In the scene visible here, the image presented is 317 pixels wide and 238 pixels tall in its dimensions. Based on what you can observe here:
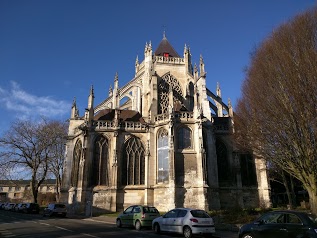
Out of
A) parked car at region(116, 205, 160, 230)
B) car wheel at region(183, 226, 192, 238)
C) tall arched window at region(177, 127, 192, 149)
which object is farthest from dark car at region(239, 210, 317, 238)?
tall arched window at region(177, 127, 192, 149)

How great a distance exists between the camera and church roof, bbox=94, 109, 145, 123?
1158 inches

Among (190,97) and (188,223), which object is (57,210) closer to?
(188,223)

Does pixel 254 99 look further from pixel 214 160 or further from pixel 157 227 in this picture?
pixel 214 160

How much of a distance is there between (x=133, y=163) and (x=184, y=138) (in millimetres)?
5453

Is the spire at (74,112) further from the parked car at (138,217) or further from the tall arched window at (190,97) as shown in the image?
the parked car at (138,217)

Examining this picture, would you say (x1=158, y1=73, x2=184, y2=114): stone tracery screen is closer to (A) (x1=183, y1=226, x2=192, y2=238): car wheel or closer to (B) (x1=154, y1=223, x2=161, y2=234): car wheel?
(B) (x1=154, y1=223, x2=161, y2=234): car wheel

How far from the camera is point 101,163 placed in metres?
26.4

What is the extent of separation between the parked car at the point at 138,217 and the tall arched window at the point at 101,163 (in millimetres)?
10808

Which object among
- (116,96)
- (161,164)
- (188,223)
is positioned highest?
(116,96)

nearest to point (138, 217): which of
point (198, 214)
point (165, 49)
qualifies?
point (198, 214)

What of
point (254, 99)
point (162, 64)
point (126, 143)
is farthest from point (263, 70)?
point (162, 64)

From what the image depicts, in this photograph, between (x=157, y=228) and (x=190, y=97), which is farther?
(x=190, y=97)

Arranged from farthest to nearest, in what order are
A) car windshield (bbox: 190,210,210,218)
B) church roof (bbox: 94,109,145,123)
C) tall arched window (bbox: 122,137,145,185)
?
church roof (bbox: 94,109,145,123) → tall arched window (bbox: 122,137,145,185) → car windshield (bbox: 190,210,210,218)

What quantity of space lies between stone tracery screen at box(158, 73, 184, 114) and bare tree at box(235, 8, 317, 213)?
1542cm
